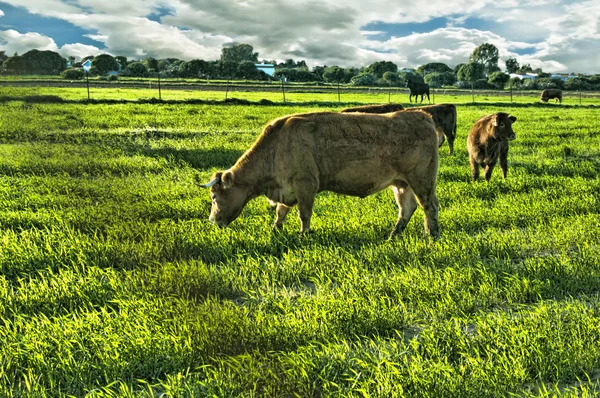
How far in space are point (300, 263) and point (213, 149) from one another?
941 centimetres

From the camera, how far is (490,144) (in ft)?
37.3

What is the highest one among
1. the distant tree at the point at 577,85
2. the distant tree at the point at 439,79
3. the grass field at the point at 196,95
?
the distant tree at the point at 439,79

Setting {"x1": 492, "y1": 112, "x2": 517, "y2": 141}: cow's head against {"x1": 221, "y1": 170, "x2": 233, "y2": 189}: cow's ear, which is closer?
{"x1": 221, "y1": 170, "x2": 233, "y2": 189}: cow's ear

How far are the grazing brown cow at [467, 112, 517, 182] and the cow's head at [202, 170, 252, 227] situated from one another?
6823 mm

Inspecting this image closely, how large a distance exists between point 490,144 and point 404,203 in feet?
17.9

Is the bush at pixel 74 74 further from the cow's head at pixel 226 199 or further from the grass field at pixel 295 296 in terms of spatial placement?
the cow's head at pixel 226 199

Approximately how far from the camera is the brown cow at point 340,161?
21.9 feet

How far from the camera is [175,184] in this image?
10172mm

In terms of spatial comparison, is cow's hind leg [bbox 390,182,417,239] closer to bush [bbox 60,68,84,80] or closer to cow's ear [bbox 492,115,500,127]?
cow's ear [bbox 492,115,500,127]

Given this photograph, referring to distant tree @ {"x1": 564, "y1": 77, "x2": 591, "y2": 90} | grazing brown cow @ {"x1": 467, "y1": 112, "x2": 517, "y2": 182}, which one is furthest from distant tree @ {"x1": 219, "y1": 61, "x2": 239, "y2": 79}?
grazing brown cow @ {"x1": 467, "y1": 112, "x2": 517, "y2": 182}

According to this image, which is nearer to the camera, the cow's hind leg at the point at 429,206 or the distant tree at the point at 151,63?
the cow's hind leg at the point at 429,206

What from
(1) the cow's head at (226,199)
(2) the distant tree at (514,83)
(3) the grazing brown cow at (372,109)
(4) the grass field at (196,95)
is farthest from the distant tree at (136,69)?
(1) the cow's head at (226,199)

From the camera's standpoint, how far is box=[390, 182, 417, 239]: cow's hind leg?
23.3 feet

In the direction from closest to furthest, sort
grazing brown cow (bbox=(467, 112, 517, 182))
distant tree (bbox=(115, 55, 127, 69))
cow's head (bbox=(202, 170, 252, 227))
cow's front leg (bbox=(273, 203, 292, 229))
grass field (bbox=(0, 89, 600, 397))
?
1. grass field (bbox=(0, 89, 600, 397))
2. cow's head (bbox=(202, 170, 252, 227))
3. cow's front leg (bbox=(273, 203, 292, 229))
4. grazing brown cow (bbox=(467, 112, 517, 182))
5. distant tree (bbox=(115, 55, 127, 69))
